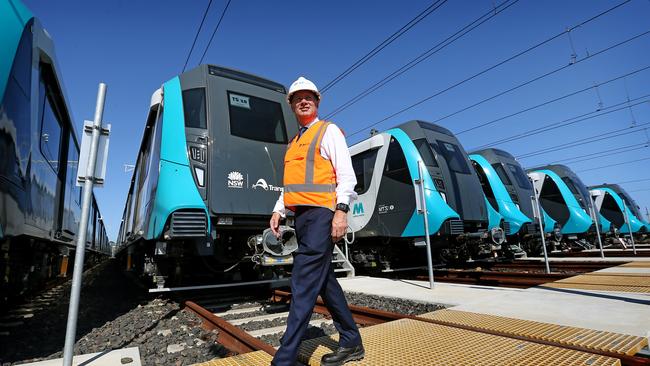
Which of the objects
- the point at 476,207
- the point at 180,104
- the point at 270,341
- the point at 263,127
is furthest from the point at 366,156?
the point at 270,341

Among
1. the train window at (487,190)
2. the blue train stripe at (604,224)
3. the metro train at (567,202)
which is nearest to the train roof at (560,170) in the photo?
the metro train at (567,202)

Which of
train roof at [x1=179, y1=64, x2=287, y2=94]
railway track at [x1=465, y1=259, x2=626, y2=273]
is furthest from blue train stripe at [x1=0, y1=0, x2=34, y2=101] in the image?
railway track at [x1=465, y1=259, x2=626, y2=273]

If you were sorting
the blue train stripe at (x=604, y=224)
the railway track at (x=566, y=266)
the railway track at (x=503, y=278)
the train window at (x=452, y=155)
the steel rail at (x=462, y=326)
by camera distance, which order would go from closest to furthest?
1. the steel rail at (x=462, y=326)
2. the railway track at (x=503, y=278)
3. the railway track at (x=566, y=266)
4. the train window at (x=452, y=155)
5. the blue train stripe at (x=604, y=224)

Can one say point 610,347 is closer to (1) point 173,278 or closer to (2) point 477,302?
(2) point 477,302

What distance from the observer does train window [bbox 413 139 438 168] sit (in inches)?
296

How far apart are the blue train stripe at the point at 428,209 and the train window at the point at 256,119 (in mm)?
3183

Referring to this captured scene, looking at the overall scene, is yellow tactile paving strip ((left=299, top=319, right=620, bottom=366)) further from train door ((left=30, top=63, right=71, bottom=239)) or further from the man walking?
train door ((left=30, top=63, right=71, bottom=239))

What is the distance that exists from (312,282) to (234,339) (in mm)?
1320

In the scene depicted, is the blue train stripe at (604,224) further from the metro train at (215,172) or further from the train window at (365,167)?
Result: the metro train at (215,172)

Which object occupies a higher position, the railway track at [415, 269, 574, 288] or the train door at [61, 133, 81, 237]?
the train door at [61, 133, 81, 237]

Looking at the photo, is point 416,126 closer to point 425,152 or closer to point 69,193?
point 425,152

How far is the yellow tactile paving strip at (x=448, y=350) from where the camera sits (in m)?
1.92

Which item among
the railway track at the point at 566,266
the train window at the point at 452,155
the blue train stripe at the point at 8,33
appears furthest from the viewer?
the train window at the point at 452,155

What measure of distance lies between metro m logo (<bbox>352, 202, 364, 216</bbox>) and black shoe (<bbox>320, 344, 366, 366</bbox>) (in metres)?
6.40
